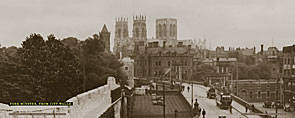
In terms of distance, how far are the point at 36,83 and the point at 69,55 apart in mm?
5217

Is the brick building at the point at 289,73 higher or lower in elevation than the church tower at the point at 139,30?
lower

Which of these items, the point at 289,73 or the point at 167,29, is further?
the point at 167,29

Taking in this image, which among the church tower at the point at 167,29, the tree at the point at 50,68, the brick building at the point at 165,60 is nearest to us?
the tree at the point at 50,68

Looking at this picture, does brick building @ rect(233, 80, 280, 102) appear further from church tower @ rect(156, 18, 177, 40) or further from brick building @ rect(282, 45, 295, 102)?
church tower @ rect(156, 18, 177, 40)

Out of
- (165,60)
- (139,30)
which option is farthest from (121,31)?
(165,60)

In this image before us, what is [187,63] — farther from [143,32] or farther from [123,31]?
[123,31]

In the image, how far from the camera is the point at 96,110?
78.8 ft

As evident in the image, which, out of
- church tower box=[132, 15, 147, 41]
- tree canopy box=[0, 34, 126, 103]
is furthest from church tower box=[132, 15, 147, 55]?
tree canopy box=[0, 34, 126, 103]

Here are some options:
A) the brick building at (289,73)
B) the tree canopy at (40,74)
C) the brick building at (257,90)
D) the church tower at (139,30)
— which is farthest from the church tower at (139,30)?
the tree canopy at (40,74)

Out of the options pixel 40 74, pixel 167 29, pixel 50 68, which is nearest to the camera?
pixel 40 74

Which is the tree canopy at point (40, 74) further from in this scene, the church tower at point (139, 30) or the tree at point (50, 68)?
the church tower at point (139, 30)

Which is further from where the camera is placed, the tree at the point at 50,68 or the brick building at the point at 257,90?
the brick building at the point at 257,90

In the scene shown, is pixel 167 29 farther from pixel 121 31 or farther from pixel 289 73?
pixel 289 73

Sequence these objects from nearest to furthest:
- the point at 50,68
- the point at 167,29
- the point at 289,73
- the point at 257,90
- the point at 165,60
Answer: the point at 50,68
the point at 289,73
the point at 257,90
the point at 165,60
the point at 167,29
